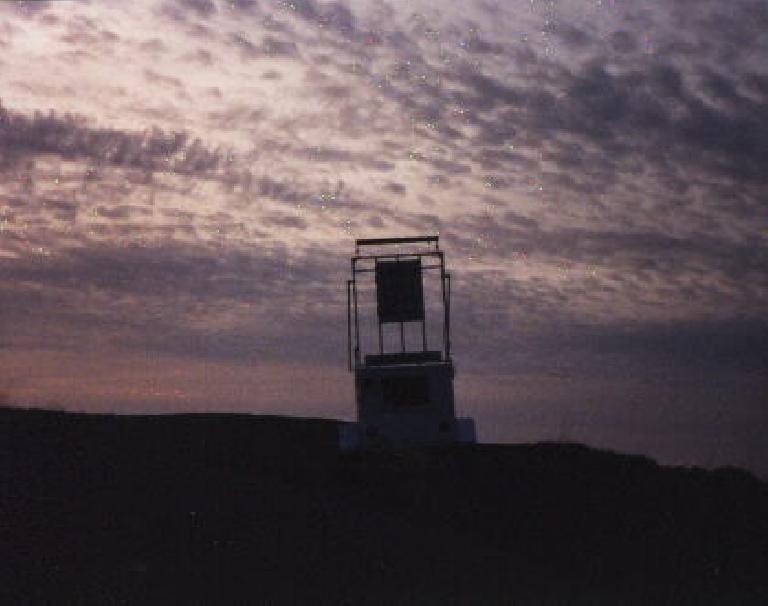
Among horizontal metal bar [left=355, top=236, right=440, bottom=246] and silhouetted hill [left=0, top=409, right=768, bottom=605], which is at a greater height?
horizontal metal bar [left=355, top=236, right=440, bottom=246]

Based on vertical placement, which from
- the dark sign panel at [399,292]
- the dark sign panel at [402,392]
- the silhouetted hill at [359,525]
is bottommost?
the silhouetted hill at [359,525]

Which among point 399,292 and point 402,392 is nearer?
point 402,392

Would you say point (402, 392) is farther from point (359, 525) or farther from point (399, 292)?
point (359, 525)

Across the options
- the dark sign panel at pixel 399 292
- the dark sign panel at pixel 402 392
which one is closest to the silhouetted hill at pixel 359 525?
the dark sign panel at pixel 402 392

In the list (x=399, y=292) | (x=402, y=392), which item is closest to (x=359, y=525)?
(x=402, y=392)

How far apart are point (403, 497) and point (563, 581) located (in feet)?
21.5

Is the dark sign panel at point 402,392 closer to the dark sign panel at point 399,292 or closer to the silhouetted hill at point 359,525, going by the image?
the silhouetted hill at point 359,525

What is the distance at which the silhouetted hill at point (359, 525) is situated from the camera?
18.0 metres

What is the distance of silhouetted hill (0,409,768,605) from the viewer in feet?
59.2

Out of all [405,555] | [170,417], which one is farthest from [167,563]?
[170,417]

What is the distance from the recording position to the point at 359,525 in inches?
876

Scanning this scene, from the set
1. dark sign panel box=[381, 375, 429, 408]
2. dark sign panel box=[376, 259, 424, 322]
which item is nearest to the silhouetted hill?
dark sign panel box=[381, 375, 429, 408]

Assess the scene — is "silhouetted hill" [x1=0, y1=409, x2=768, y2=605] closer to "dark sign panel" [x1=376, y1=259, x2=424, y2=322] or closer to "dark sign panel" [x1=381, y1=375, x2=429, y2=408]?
"dark sign panel" [x1=381, y1=375, x2=429, y2=408]

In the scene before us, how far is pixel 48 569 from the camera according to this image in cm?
1758
